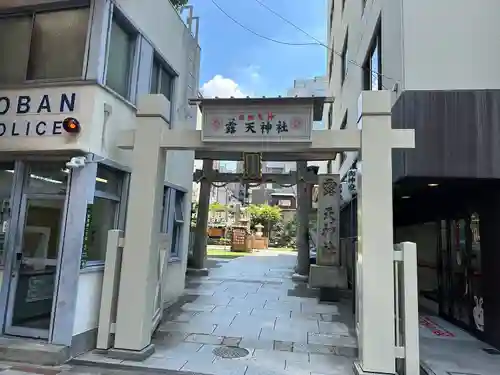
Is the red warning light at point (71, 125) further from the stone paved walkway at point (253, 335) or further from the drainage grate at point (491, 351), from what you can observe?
the drainage grate at point (491, 351)

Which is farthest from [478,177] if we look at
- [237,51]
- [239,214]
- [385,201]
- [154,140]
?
[239,214]

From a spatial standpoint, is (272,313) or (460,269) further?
(272,313)

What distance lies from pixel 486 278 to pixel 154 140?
18.3ft

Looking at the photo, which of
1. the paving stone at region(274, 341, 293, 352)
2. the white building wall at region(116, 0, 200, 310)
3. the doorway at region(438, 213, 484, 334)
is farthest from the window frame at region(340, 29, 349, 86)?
the paving stone at region(274, 341, 293, 352)

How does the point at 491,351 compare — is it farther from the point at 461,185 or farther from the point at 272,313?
the point at 272,313

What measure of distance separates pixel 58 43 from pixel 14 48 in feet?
2.54

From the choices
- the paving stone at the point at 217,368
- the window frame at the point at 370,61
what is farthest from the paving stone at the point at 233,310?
the window frame at the point at 370,61

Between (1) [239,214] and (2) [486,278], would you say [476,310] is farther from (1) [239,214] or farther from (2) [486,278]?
(1) [239,214]

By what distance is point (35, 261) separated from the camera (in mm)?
5375

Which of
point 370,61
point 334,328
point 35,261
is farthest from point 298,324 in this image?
point 370,61

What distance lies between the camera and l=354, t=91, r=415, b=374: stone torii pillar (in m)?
4.39

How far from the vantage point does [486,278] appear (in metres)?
5.91

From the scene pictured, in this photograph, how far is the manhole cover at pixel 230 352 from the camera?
16.8ft

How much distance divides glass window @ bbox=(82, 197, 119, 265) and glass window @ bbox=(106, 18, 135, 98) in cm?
186
